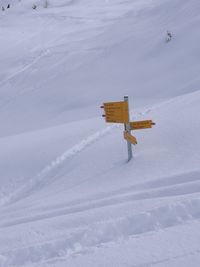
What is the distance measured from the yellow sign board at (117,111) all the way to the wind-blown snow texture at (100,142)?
0.58m

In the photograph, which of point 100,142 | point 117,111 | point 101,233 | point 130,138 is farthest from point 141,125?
point 101,233

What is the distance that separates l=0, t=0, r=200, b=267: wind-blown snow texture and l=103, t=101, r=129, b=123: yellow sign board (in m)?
0.58

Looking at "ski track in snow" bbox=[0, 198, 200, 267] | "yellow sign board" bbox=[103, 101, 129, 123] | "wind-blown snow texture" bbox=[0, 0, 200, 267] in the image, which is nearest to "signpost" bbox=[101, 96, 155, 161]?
"yellow sign board" bbox=[103, 101, 129, 123]

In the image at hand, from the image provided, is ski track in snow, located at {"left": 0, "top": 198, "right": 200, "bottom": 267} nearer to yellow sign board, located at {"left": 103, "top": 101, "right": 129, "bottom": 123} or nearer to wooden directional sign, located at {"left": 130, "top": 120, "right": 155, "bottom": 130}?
wooden directional sign, located at {"left": 130, "top": 120, "right": 155, "bottom": 130}

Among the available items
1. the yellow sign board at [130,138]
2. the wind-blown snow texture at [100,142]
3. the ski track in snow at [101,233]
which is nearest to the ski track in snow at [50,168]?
the wind-blown snow texture at [100,142]

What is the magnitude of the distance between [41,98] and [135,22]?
14.6 ft

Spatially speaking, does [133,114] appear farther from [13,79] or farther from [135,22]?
[135,22]

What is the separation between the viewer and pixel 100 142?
663cm

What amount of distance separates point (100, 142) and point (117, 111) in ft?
4.93

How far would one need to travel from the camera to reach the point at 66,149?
6.79 metres

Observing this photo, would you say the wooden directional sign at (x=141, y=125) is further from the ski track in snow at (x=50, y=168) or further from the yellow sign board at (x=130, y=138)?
the ski track in snow at (x=50, y=168)

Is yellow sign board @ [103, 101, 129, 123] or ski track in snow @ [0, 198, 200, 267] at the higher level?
yellow sign board @ [103, 101, 129, 123]

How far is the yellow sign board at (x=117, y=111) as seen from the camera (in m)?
5.14

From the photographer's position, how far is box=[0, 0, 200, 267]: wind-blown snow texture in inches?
Result: 143
